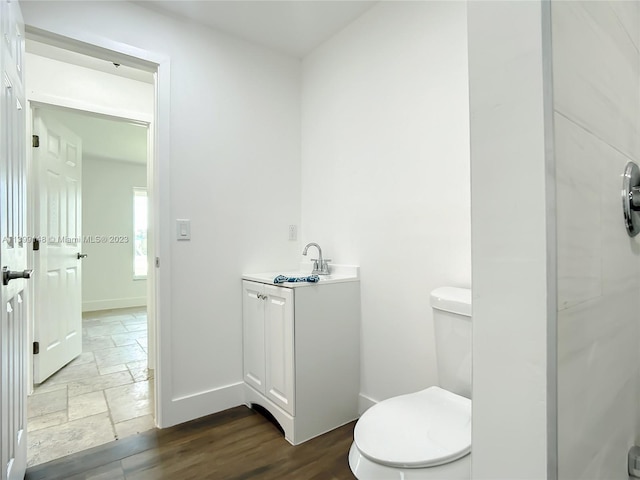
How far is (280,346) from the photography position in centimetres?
184

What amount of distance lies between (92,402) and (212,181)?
1647 millimetres

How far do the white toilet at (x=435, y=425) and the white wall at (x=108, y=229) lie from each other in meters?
5.42

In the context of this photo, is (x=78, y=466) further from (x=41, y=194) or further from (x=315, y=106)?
(x=315, y=106)

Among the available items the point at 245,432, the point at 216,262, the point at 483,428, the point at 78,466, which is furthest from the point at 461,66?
the point at 78,466

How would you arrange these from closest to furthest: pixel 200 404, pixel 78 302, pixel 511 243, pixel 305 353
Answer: pixel 511 243 < pixel 305 353 < pixel 200 404 < pixel 78 302

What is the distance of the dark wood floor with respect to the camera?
1529mm

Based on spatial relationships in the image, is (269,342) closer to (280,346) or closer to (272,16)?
(280,346)

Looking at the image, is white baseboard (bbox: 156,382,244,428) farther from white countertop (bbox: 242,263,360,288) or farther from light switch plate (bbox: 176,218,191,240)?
light switch plate (bbox: 176,218,191,240)

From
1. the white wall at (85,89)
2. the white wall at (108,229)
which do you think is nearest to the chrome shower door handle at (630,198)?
the white wall at (85,89)

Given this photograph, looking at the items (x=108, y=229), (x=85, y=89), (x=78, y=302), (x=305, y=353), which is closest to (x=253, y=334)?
(x=305, y=353)

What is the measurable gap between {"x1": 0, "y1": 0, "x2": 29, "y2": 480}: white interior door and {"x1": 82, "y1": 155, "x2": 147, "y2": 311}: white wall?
4279mm

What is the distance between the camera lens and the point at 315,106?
2367 millimetres

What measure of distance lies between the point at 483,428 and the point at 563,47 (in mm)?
567

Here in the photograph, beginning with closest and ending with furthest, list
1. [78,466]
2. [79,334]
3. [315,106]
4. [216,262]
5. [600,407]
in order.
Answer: [600,407], [78,466], [216,262], [315,106], [79,334]
